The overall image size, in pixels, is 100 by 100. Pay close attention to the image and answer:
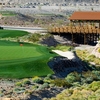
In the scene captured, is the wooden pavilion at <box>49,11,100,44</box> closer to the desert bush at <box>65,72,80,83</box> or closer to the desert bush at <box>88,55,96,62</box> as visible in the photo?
the desert bush at <box>88,55,96,62</box>

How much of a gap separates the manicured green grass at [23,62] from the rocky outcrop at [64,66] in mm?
640

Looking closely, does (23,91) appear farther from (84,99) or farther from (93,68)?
(93,68)

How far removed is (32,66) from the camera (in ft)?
105

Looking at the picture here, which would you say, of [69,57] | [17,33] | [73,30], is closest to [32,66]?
[69,57]

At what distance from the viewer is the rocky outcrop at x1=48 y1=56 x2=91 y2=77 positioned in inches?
1314

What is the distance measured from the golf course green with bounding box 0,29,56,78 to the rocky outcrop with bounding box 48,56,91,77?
640mm

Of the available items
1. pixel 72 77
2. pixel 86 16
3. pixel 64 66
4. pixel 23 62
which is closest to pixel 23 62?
pixel 23 62

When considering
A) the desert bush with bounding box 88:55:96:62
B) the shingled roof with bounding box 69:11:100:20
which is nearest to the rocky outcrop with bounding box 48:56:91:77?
the desert bush with bounding box 88:55:96:62

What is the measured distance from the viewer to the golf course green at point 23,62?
30644 mm

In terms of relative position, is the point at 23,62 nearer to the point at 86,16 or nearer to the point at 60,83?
the point at 60,83

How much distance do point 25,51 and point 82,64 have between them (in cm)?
541

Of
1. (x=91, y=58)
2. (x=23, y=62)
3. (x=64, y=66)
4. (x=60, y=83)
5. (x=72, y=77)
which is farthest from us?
(x=91, y=58)

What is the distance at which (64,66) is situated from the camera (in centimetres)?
3481

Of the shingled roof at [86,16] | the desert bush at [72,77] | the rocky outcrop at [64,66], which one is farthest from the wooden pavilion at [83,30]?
the desert bush at [72,77]
